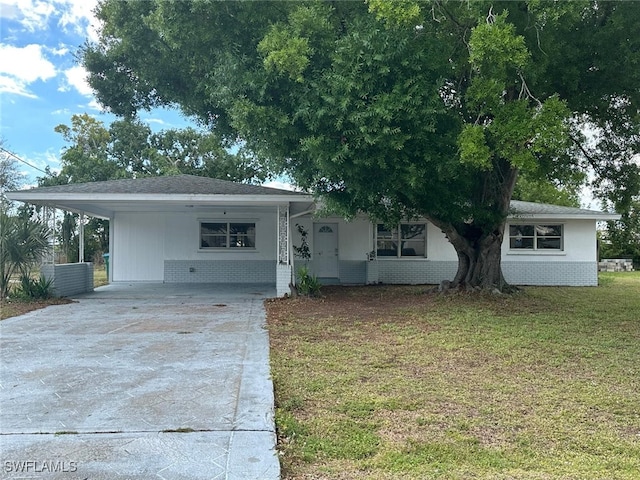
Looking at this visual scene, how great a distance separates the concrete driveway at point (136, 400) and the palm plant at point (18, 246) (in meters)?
3.21

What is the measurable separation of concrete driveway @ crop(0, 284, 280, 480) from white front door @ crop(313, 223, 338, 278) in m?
8.11

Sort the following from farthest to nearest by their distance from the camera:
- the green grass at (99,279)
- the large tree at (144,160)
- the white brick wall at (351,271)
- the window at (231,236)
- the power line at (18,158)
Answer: the power line at (18,158) < the large tree at (144,160) < the white brick wall at (351,271) < the green grass at (99,279) < the window at (231,236)

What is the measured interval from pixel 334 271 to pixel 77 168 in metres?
17.1

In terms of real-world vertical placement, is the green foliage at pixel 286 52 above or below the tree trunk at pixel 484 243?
above

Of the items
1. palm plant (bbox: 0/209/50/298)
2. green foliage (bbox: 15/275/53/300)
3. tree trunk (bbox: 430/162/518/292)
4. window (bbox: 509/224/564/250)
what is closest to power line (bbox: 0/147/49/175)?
palm plant (bbox: 0/209/50/298)

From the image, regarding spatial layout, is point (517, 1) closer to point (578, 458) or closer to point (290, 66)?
point (290, 66)

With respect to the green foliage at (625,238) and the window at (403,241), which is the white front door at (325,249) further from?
the green foliage at (625,238)

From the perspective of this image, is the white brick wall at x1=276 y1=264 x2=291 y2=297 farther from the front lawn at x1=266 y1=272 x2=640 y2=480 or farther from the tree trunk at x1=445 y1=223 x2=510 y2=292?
the tree trunk at x1=445 y1=223 x2=510 y2=292

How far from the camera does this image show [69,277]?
12.9m

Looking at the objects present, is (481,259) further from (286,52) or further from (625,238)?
(625,238)

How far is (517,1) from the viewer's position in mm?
7723

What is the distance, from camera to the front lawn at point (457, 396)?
10.8 feet

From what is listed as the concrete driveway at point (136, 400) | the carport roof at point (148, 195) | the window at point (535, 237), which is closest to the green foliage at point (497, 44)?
the concrete driveway at point (136, 400)

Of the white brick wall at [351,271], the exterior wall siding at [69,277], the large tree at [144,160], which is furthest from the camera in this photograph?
the large tree at [144,160]
